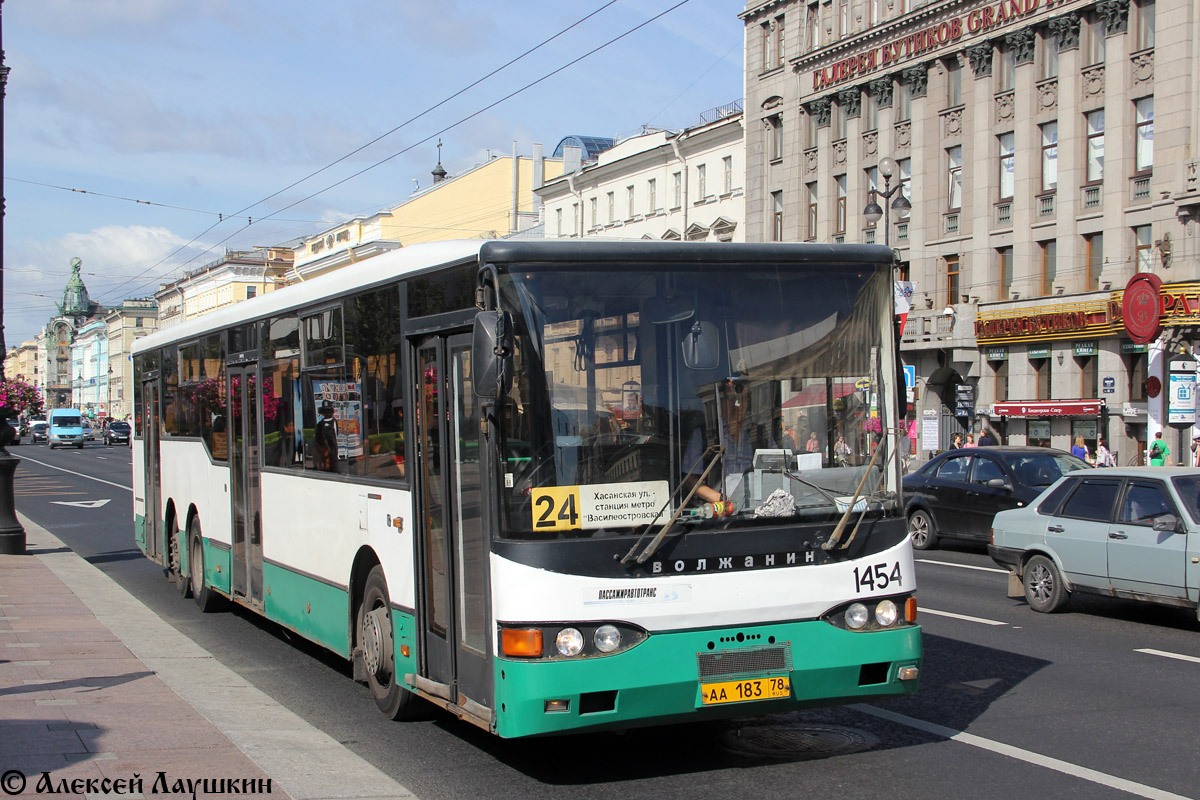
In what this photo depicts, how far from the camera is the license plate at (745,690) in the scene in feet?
21.0

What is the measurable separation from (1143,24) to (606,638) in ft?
124

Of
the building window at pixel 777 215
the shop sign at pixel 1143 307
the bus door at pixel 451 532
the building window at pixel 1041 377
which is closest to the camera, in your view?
the bus door at pixel 451 532

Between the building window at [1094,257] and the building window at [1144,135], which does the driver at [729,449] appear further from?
the building window at [1094,257]

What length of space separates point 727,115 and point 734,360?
1973 inches

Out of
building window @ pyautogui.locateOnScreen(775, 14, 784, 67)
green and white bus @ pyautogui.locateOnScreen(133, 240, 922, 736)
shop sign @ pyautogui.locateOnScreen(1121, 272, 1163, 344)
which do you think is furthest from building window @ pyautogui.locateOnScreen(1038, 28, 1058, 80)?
→ green and white bus @ pyautogui.locateOnScreen(133, 240, 922, 736)

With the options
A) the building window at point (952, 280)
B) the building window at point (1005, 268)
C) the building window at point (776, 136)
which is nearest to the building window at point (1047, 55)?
the building window at point (1005, 268)

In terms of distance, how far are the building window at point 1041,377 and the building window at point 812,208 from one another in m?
12.0

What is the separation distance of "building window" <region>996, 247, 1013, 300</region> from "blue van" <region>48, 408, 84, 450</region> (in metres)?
63.5

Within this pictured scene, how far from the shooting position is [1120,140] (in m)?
38.9

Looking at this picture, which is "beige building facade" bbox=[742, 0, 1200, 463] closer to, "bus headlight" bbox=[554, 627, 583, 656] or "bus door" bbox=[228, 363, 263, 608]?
"bus door" bbox=[228, 363, 263, 608]

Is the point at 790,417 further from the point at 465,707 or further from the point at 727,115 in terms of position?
the point at 727,115

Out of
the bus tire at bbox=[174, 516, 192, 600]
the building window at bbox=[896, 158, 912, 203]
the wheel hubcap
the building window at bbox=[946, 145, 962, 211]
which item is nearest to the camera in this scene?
the wheel hubcap

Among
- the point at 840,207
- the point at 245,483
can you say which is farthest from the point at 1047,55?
the point at 245,483

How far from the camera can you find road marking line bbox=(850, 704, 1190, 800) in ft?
21.3
